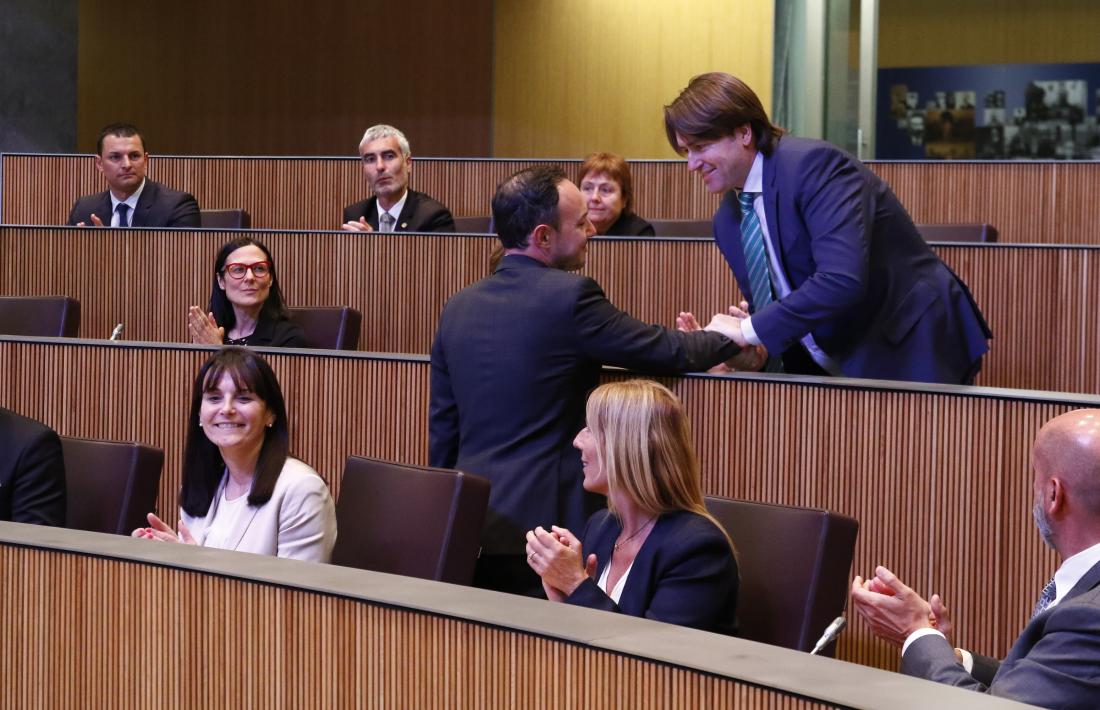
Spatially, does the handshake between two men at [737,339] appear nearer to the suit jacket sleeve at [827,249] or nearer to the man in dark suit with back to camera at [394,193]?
the suit jacket sleeve at [827,249]

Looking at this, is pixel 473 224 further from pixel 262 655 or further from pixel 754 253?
pixel 262 655

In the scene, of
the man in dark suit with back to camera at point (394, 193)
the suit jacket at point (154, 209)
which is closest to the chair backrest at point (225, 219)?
the suit jacket at point (154, 209)

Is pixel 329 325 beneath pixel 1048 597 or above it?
above

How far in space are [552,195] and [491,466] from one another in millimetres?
544

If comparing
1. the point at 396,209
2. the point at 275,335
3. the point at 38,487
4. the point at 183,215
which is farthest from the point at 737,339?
the point at 183,215

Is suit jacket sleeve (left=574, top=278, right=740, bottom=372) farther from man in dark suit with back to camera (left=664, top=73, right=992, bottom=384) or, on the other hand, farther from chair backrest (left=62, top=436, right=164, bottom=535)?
chair backrest (left=62, top=436, right=164, bottom=535)

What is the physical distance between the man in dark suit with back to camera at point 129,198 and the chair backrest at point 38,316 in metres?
1.31

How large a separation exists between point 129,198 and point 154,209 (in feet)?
0.59

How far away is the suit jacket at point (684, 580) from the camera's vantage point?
87.8 inches

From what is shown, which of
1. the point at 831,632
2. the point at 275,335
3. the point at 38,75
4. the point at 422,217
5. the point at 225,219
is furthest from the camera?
the point at 38,75

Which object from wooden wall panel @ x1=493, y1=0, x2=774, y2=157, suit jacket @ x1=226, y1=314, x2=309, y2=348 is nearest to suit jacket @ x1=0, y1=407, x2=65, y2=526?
suit jacket @ x1=226, y1=314, x2=309, y2=348

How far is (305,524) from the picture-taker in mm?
2887

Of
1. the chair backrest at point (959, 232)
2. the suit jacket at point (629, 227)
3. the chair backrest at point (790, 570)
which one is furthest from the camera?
the suit jacket at point (629, 227)

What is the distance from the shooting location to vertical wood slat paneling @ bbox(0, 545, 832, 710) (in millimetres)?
1490
